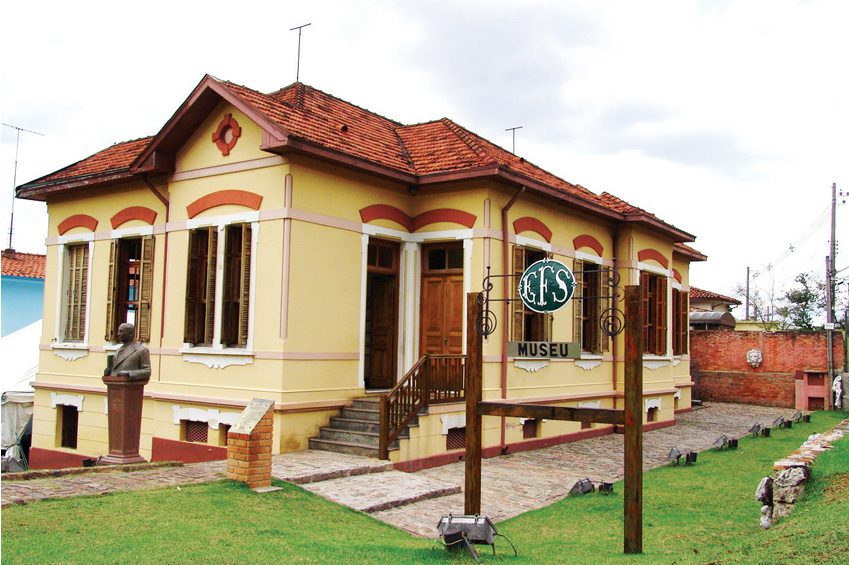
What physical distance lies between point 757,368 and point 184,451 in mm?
20493

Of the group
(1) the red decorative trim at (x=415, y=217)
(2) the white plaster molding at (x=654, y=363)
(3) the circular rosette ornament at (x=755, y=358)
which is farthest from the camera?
(3) the circular rosette ornament at (x=755, y=358)

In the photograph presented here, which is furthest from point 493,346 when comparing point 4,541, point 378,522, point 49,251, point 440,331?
point 49,251

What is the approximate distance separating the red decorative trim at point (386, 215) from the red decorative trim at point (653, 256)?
6930 mm

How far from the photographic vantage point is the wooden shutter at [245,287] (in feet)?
40.8

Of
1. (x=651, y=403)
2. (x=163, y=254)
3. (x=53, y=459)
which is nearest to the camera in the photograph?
(x=163, y=254)

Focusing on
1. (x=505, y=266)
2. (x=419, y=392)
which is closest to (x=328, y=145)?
(x=505, y=266)

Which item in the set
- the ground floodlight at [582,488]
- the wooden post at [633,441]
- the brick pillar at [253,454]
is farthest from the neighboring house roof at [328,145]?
the wooden post at [633,441]

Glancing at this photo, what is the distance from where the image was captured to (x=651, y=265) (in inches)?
757

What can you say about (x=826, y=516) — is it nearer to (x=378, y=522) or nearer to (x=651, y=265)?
(x=378, y=522)

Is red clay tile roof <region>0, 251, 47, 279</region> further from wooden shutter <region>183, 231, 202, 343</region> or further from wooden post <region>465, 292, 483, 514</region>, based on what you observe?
wooden post <region>465, 292, 483, 514</region>

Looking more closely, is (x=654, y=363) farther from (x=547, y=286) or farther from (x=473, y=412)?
(x=473, y=412)

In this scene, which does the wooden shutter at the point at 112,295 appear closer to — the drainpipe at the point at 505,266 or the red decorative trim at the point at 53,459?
the red decorative trim at the point at 53,459

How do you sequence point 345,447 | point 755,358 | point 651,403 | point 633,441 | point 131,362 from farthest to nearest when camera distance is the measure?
point 755,358 → point 651,403 → point 345,447 → point 131,362 → point 633,441

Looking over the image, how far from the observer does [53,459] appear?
1546 cm
